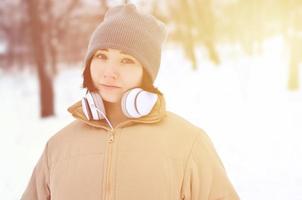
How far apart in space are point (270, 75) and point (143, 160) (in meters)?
14.9

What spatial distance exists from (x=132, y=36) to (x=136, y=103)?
1.06ft

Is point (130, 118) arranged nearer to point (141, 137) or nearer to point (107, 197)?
point (141, 137)

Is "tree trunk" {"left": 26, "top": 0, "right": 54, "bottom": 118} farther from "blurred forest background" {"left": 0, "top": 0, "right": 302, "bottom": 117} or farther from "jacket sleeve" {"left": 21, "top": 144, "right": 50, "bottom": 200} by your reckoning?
"jacket sleeve" {"left": 21, "top": 144, "right": 50, "bottom": 200}

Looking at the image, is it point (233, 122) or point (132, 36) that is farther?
point (233, 122)

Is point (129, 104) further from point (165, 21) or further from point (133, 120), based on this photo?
point (165, 21)

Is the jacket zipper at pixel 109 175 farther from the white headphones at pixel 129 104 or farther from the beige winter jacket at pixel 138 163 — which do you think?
the white headphones at pixel 129 104

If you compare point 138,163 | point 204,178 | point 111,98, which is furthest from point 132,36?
point 204,178

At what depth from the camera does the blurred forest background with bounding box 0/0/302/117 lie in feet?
45.3

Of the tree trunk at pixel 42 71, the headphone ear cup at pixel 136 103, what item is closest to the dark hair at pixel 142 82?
the headphone ear cup at pixel 136 103

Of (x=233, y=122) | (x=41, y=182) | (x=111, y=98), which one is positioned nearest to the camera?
(x=111, y=98)

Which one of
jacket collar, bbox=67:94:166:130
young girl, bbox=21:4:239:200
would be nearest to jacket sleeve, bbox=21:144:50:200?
young girl, bbox=21:4:239:200

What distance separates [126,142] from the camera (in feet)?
7.73

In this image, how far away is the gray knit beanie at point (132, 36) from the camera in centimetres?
241

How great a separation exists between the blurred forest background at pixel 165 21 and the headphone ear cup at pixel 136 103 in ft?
7.80
